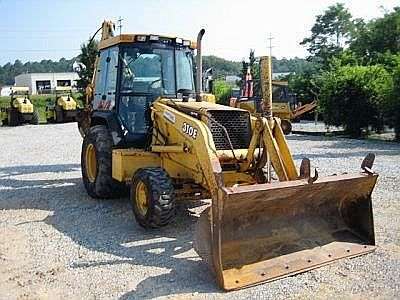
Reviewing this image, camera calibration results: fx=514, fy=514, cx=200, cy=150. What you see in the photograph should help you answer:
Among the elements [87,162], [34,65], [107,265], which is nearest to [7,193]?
[87,162]

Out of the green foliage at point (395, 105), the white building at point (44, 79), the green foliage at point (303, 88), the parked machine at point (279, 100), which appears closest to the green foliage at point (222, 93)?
the green foliage at point (303, 88)

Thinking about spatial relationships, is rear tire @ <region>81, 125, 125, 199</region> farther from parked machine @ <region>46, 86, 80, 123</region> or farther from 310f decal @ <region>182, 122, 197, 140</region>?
parked machine @ <region>46, 86, 80, 123</region>

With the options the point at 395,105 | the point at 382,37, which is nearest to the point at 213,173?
the point at 395,105

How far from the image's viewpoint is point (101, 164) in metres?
7.57

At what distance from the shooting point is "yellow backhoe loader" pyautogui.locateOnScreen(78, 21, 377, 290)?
15.7 feet

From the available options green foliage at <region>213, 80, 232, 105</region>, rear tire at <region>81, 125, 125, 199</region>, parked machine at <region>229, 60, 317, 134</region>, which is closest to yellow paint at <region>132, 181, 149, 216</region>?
rear tire at <region>81, 125, 125, 199</region>

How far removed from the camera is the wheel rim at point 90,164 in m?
8.18

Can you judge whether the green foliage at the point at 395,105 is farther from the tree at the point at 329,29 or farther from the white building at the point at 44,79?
the white building at the point at 44,79

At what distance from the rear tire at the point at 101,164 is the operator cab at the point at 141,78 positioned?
432mm

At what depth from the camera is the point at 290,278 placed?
15.3 feet

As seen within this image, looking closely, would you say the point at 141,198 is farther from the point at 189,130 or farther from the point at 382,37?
the point at 382,37

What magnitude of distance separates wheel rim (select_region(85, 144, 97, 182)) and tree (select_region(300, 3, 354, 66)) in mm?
59329

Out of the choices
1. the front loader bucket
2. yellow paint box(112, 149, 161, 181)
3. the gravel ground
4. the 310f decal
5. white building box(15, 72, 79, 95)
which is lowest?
the gravel ground

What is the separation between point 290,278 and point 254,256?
39cm
